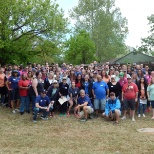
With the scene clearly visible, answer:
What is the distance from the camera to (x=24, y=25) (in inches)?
809

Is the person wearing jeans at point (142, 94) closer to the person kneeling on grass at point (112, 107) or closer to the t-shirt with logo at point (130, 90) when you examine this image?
the t-shirt with logo at point (130, 90)

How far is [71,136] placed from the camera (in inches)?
298

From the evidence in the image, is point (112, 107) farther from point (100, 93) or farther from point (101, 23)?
point (101, 23)

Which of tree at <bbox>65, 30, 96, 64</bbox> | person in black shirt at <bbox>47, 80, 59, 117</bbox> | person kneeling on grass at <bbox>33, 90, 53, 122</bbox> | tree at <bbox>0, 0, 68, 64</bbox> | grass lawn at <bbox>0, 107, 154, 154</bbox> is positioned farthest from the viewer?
tree at <bbox>65, 30, 96, 64</bbox>

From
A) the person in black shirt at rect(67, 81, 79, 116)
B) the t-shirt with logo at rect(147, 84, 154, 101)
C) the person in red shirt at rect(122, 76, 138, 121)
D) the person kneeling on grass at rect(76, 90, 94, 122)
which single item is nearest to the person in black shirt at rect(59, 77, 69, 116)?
the person in black shirt at rect(67, 81, 79, 116)

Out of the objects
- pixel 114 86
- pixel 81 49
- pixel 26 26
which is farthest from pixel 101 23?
pixel 114 86

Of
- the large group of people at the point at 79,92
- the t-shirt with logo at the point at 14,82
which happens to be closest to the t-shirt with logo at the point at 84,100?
the large group of people at the point at 79,92

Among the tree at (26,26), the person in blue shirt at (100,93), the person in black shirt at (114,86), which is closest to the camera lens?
the person in blue shirt at (100,93)

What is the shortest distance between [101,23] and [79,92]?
30421 mm

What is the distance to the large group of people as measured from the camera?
380 inches

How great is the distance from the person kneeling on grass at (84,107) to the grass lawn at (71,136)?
1.04 ft

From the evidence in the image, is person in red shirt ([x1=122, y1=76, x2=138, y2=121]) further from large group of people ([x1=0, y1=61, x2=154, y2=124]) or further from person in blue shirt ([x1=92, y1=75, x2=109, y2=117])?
person in blue shirt ([x1=92, y1=75, x2=109, y2=117])

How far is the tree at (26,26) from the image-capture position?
18989mm

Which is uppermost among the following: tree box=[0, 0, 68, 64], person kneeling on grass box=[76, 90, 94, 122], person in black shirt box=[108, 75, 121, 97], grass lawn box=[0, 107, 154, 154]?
tree box=[0, 0, 68, 64]
